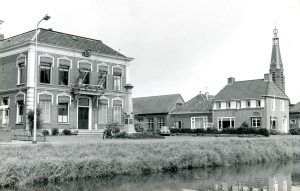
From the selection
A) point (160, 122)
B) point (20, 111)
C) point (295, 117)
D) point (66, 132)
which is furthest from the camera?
point (295, 117)

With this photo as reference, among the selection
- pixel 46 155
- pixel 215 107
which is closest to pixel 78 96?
pixel 46 155

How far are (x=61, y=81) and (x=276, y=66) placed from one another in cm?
4707

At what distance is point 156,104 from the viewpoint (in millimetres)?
64375

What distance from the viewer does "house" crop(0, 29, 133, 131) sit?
3425 cm

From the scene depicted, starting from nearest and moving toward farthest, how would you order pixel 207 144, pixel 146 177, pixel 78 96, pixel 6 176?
pixel 6 176 < pixel 146 177 < pixel 207 144 < pixel 78 96

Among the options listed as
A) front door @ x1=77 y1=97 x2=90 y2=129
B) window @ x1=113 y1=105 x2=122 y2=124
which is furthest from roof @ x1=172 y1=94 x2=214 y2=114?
front door @ x1=77 y1=97 x2=90 y2=129

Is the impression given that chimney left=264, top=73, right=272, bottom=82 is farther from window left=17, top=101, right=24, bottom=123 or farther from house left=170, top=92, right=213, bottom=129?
window left=17, top=101, right=24, bottom=123

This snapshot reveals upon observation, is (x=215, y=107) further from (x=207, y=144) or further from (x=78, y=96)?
(x=207, y=144)

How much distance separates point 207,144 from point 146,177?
693 centimetres

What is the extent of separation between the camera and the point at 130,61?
4206 cm

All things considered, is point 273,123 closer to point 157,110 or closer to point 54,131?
point 157,110

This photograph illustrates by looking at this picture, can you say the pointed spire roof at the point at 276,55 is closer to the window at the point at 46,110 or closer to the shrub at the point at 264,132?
the shrub at the point at 264,132

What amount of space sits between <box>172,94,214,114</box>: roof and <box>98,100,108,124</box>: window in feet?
72.5

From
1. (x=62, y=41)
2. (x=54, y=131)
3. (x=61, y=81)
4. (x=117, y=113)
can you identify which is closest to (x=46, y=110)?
(x=54, y=131)
